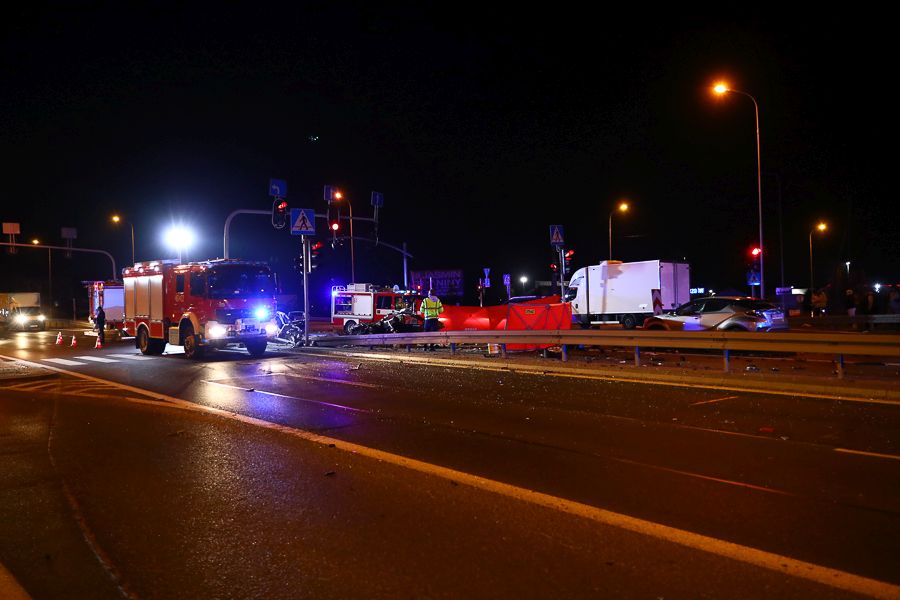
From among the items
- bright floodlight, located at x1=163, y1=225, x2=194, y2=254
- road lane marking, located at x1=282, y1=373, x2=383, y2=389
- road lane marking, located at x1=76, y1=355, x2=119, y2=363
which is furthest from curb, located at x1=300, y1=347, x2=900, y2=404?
bright floodlight, located at x1=163, y1=225, x2=194, y2=254

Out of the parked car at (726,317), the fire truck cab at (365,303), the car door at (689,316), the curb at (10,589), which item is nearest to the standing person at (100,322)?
the fire truck cab at (365,303)

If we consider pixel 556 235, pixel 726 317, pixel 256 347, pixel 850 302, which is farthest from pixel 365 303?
pixel 850 302

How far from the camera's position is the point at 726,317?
17656 millimetres

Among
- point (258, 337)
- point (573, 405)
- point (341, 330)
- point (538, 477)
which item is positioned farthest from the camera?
point (341, 330)

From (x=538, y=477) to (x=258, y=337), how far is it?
599 inches

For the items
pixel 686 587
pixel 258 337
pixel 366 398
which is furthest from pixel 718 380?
pixel 258 337

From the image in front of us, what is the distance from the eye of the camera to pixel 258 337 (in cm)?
1994

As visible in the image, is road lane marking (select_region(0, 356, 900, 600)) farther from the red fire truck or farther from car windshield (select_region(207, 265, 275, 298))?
car windshield (select_region(207, 265, 275, 298))

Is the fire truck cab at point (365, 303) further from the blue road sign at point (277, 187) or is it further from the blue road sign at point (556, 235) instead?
the blue road sign at point (556, 235)

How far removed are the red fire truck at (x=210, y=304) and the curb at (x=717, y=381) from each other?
21.4 feet

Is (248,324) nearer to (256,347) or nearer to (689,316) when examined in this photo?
(256,347)

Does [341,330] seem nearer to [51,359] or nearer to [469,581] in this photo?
[51,359]

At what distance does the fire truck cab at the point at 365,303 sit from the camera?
27703 mm

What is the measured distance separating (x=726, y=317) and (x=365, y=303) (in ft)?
50.2
